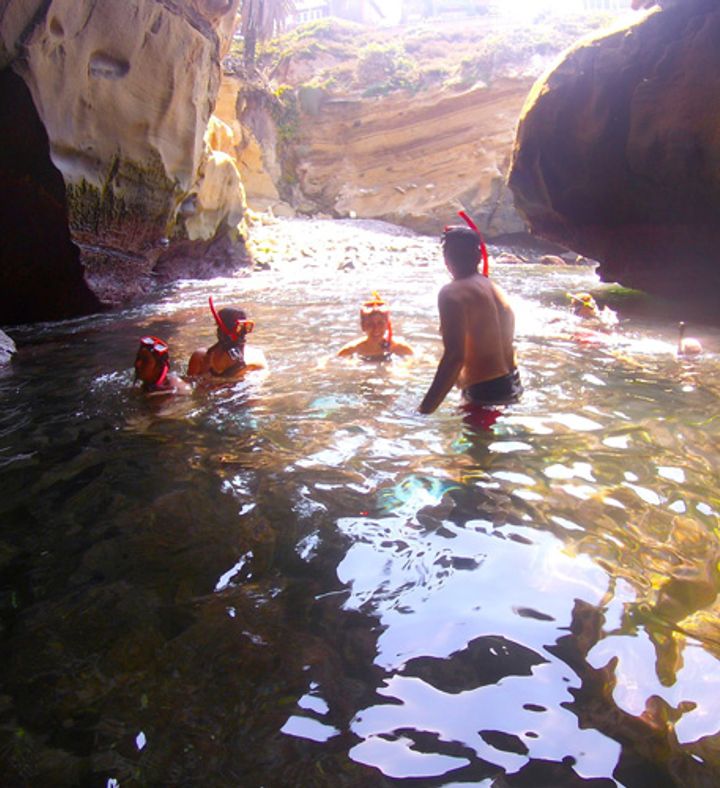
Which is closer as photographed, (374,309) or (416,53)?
(374,309)

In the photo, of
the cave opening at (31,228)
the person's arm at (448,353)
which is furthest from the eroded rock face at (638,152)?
the cave opening at (31,228)

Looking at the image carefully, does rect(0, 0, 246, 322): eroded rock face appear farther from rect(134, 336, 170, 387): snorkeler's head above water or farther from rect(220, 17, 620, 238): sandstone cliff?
rect(220, 17, 620, 238): sandstone cliff

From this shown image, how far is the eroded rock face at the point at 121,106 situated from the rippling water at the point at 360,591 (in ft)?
14.2

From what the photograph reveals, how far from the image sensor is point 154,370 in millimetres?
4379

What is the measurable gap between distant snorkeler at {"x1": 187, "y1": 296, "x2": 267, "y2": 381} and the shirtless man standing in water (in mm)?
1711

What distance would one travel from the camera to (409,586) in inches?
84.8

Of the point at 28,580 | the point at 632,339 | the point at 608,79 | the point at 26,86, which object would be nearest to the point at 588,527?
the point at 28,580

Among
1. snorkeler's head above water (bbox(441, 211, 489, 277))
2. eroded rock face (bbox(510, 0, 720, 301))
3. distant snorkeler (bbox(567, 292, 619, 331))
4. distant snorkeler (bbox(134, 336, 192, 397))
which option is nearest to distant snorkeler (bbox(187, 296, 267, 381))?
distant snorkeler (bbox(134, 336, 192, 397))

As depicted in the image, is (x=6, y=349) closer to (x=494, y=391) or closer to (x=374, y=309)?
(x=374, y=309)

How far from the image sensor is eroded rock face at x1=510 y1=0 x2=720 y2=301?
7.45 metres

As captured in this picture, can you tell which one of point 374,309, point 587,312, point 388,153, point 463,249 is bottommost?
point 587,312

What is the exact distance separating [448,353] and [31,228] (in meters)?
6.13

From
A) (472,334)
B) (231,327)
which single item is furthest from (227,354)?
(472,334)

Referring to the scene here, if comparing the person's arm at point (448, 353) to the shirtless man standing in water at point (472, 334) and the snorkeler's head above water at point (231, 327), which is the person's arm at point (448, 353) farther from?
the snorkeler's head above water at point (231, 327)
